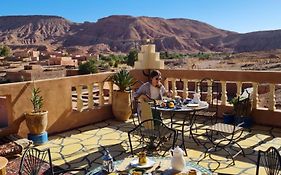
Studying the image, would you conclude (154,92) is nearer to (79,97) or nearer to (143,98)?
(143,98)

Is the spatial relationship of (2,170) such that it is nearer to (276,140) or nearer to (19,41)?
(276,140)

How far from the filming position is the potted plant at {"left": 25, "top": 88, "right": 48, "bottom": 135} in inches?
214

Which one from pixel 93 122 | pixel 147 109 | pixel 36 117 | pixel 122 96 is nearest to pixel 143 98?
pixel 147 109

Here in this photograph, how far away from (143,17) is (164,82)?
148m

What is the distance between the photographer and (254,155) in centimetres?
474

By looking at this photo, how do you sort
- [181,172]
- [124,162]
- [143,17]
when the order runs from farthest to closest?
[143,17] < [124,162] < [181,172]

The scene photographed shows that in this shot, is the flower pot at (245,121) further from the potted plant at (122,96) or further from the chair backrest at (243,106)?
the potted plant at (122,96)

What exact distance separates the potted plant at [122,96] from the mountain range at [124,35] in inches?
3720

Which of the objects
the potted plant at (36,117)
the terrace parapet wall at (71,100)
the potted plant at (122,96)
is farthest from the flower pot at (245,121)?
the potted plant at (36,117)

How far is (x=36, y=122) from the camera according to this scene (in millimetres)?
5438

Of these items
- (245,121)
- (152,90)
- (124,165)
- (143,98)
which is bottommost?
(245,121)

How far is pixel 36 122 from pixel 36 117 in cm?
9

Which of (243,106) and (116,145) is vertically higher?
(243,106)

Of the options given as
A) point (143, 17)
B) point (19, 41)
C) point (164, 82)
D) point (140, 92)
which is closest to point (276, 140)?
point (140, 92)
